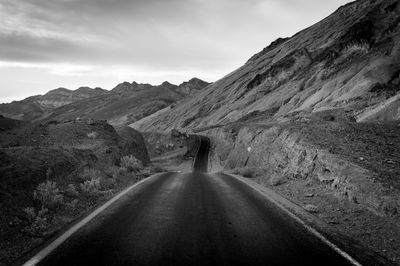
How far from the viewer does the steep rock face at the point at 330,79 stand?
43.4 m

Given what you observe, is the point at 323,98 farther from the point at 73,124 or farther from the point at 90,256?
the point at 90,256

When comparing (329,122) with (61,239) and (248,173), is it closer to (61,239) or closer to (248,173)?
(248,173)

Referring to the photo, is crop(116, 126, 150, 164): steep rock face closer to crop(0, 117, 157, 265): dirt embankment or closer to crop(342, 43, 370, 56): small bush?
crop(0, 117, 157, 265): dirt embankment

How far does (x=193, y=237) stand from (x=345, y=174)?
20.1 ft

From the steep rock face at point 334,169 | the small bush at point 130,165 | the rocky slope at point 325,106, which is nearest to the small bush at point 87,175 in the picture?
the small bush at point 130,165

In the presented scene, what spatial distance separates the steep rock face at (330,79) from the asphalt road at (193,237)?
1952 cm

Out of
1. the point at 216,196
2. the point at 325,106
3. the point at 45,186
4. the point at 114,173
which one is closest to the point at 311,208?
the point at 216,196

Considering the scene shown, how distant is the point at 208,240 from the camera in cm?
688

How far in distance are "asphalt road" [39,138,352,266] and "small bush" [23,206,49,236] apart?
0.92 m

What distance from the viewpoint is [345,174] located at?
11109 millimetres

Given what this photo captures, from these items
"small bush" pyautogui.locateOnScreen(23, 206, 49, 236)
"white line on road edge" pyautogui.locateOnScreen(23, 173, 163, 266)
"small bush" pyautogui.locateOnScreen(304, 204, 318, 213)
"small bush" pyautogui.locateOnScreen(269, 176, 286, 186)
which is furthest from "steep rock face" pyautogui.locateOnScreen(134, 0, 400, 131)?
"small bush" pyautogui.locateOnScreen(23, 206, 49, 236)

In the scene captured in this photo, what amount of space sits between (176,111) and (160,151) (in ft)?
221

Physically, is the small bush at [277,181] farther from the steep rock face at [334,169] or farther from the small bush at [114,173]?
the small bush at [114,173]

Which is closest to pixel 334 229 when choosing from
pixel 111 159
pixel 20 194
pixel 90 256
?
pixel 90 256
